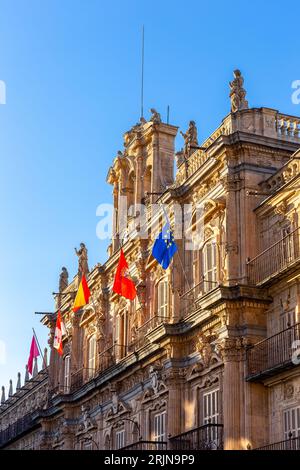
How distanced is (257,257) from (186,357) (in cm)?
459

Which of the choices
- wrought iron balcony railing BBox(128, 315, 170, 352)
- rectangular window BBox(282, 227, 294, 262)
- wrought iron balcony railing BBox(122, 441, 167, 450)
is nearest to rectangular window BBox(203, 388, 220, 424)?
wrought iron balcony railing BBox(122, 441, 167, 450)

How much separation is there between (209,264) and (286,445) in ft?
23.3

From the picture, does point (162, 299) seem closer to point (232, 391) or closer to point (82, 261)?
point (232, 391)

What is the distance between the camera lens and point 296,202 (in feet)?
88.2

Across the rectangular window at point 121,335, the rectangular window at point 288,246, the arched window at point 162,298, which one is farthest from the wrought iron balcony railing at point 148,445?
the rectangular window at point 288,246

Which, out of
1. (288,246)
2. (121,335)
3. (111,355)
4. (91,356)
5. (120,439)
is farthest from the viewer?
(91,356)

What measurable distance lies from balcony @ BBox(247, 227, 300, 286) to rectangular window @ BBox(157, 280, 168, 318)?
18.4 ft

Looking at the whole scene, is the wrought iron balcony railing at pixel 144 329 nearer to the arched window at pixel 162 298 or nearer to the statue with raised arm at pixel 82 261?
the arched window at pixel 162 298

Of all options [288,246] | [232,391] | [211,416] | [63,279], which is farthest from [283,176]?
[63,279]

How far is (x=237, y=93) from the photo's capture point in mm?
30031

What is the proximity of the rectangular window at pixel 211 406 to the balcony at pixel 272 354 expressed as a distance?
1809mm

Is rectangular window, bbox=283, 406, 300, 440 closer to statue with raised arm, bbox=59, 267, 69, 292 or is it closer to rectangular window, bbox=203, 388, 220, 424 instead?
rectangular window, bbox=203, 388, 220, 424

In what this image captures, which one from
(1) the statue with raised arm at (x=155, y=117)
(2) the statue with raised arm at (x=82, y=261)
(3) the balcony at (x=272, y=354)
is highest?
(1) the statue with raised arm at (x=155, y=117)

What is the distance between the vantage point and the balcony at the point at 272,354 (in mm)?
25403
